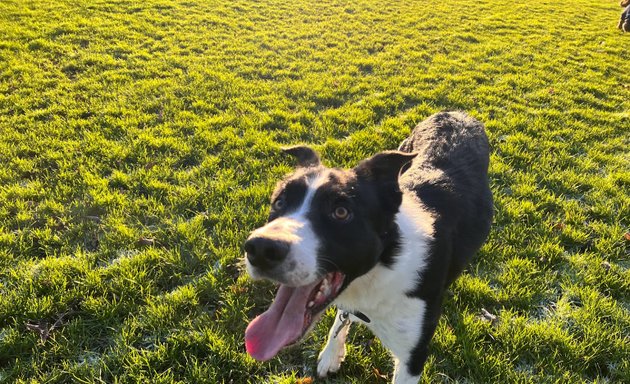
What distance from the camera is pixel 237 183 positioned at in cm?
518

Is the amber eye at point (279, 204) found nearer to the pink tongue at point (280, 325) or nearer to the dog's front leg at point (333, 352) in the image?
the pink tongue at point (280, 325)

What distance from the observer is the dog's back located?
304cm

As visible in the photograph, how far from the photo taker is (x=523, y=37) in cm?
1220

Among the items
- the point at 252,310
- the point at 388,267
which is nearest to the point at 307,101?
the point at 252,310

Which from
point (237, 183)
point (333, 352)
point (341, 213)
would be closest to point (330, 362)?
point (333, 352)

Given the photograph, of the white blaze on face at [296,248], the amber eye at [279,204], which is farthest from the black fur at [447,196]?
the amber eye at [279,204]

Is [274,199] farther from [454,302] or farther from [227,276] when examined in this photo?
[454,302]

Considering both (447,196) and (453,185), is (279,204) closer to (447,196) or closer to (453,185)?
(447,196)

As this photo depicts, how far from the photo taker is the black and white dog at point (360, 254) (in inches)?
83.7

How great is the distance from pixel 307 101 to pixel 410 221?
515 cm

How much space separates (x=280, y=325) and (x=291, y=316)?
8cm

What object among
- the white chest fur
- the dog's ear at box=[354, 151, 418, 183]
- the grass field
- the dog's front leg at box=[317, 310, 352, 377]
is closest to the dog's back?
the white chest fur

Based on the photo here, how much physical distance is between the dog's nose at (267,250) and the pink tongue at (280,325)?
1.12 ft

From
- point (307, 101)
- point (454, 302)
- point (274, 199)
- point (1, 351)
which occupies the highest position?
point (274, 199)
